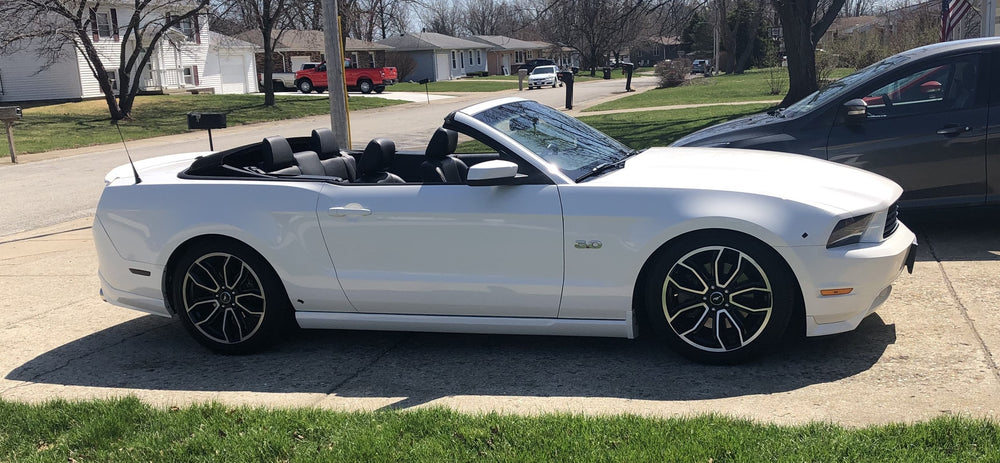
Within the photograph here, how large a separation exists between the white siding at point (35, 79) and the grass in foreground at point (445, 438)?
149 ft

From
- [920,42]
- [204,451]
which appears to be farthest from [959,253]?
[920,42]

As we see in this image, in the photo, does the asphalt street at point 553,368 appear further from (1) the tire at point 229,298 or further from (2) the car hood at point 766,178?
(2) the car hood at point 766,178

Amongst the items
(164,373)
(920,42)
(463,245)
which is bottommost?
(164,373)

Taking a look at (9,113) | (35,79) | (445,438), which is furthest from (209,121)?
(35,79)

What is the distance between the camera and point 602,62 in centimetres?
9994

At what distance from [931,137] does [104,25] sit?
46646mm

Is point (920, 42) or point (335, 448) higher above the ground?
point (920, 42)

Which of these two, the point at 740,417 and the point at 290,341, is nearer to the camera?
the point at 740,417

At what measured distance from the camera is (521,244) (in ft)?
15.9

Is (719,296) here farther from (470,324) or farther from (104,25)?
(104,25)

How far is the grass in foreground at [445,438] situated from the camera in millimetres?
3529

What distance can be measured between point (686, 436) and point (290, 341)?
2.90 meters

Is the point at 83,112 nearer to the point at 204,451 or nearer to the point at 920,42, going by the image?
the point at 920,42

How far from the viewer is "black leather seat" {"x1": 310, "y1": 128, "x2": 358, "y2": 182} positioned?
20.5ft
